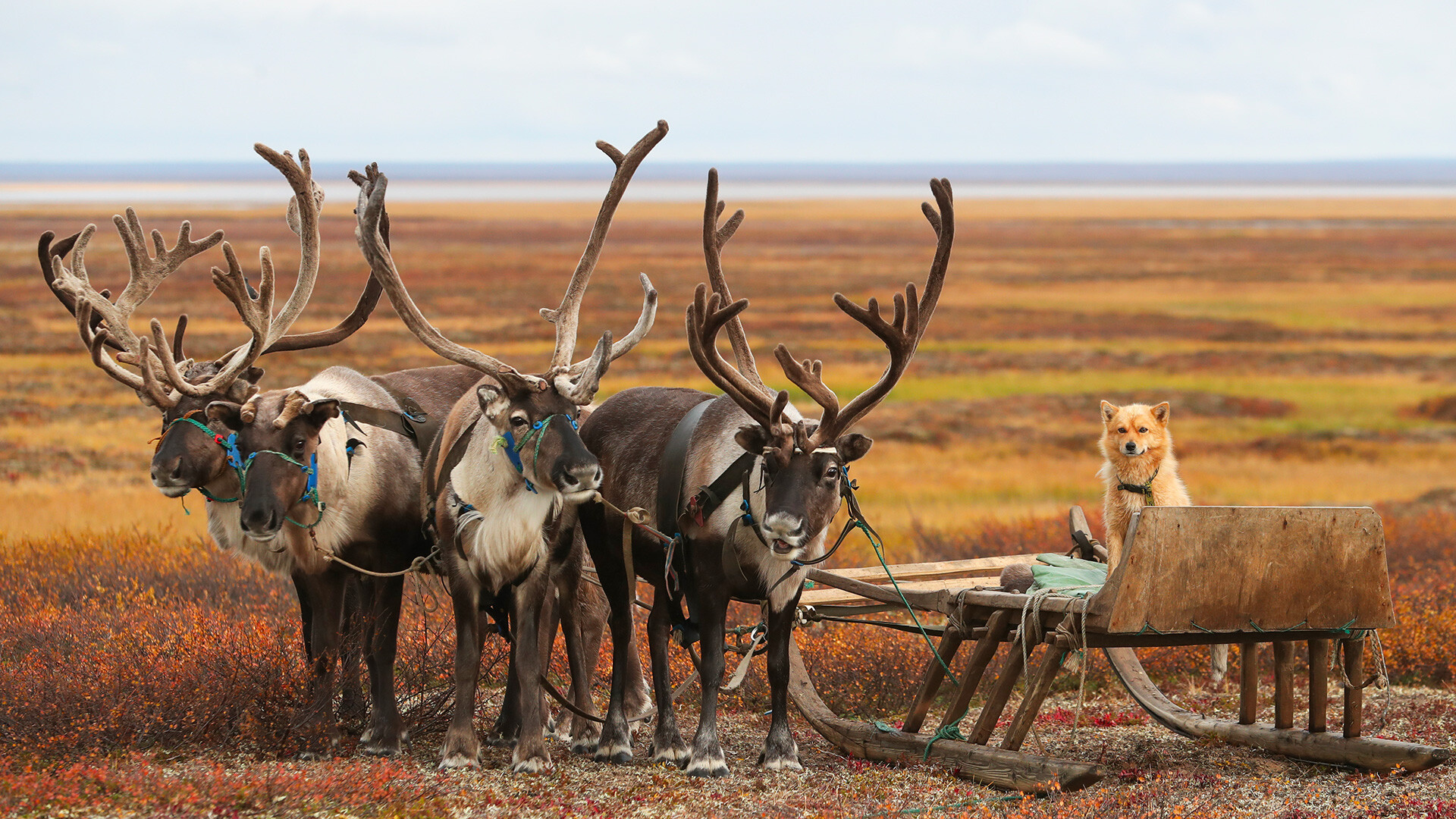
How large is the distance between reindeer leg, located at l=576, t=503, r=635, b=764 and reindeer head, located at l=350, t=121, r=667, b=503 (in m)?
0.92

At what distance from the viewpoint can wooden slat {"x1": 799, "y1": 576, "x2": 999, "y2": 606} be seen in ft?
28.6

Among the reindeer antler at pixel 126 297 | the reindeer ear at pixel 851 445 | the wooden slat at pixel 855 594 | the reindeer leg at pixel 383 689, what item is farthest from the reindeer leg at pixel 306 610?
the reindeer ear at pixel 851 445

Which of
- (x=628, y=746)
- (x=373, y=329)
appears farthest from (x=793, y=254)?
(x=628, y=746)

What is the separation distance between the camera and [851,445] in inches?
304

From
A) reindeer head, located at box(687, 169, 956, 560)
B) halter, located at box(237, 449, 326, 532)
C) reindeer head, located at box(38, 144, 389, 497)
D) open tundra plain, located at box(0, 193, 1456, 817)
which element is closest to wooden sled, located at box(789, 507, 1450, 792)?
open tundra plain, located at box(0, 193, 1456, 817)

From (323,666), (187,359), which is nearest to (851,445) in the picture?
(323,666)

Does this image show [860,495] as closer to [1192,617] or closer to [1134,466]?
[1134,466]

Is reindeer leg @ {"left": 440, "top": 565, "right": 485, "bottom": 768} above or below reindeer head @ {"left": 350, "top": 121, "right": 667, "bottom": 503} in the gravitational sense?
below

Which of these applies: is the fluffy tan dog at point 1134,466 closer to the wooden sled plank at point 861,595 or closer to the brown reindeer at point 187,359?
the wooden sled plank at point 861,595

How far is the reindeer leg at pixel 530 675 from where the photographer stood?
7.73 meters

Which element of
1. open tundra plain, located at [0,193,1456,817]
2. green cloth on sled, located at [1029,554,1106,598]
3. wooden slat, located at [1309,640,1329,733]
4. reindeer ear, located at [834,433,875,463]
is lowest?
open tundra plain, located at [0,193,1456,817]

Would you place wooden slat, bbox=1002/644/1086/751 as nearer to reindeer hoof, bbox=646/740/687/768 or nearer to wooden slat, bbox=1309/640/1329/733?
wooden slat, bbox=1309/640/1329/733

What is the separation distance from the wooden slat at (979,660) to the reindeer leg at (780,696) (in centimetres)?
93

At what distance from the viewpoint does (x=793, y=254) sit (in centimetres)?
8425
